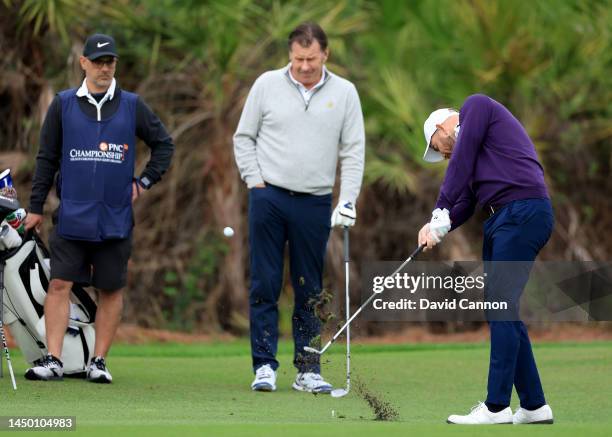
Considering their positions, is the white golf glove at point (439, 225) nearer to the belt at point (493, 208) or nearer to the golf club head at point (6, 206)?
the belt at point (493, 208)

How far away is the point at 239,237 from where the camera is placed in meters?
14.0

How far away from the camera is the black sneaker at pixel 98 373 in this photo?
862cm

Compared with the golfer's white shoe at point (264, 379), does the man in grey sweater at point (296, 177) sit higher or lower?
higher

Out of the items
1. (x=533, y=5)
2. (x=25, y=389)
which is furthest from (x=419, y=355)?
(x=533, y=5)

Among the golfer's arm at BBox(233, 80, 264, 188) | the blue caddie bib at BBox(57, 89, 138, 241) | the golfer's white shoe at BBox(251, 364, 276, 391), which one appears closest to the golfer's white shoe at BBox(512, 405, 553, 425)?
the golfer's white shoe at BBox(251, 364, 276, 391)

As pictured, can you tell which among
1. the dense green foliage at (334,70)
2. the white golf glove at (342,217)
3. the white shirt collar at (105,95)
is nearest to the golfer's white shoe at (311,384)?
the white golf glove at (342,217)

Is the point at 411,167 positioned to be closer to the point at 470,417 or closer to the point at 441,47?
the point at 441,47

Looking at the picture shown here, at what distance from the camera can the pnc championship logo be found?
8.66m

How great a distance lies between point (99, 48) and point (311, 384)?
8.06 feet

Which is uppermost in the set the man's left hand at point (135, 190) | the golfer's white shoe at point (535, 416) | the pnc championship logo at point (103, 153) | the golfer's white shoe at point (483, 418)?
the pnc championship logo at point (103, 153)

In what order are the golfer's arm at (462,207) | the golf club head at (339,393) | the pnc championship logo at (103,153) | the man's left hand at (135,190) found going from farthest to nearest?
the man's left hand at (135,190), the pnc championship logo at (103,153), the golf club head at (339,393), the golfer's arm at (462,207)

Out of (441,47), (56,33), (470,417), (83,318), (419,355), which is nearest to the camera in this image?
(470,417)

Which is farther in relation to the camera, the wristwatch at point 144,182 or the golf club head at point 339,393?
the wristwatch at point 144,182

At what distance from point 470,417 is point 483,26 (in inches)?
318
